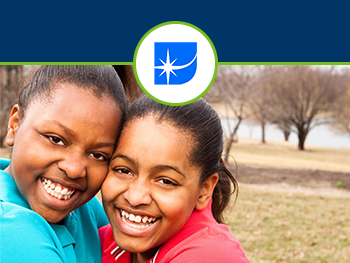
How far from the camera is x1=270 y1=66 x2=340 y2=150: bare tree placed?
696 inches

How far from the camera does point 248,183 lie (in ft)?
36.1

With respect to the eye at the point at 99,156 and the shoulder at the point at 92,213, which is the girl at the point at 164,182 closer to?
the eye at the point at 99,156

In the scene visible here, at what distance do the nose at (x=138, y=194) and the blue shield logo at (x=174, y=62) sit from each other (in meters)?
0.49

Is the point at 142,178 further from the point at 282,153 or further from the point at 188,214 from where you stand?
the point at 282,153

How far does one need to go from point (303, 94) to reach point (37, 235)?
17.8 meters

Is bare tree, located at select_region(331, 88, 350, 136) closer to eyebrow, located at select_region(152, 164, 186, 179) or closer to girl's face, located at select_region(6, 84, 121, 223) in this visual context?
eyebrow, located at select_region(152, 164, 186, 179)

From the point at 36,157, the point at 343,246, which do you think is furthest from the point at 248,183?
the point at 36,157

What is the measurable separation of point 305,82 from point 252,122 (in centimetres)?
389

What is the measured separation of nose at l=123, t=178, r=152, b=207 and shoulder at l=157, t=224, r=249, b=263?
0.86 ft

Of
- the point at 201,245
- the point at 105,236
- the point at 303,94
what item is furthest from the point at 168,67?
the point at 303,94

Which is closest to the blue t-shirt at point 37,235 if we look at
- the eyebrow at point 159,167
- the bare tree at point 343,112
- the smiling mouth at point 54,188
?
the smiling mouth at point 54,188

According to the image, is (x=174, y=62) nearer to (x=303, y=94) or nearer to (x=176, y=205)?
(x=176, y=205)

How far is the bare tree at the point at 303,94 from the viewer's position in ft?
58.0

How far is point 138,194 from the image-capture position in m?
1.81
